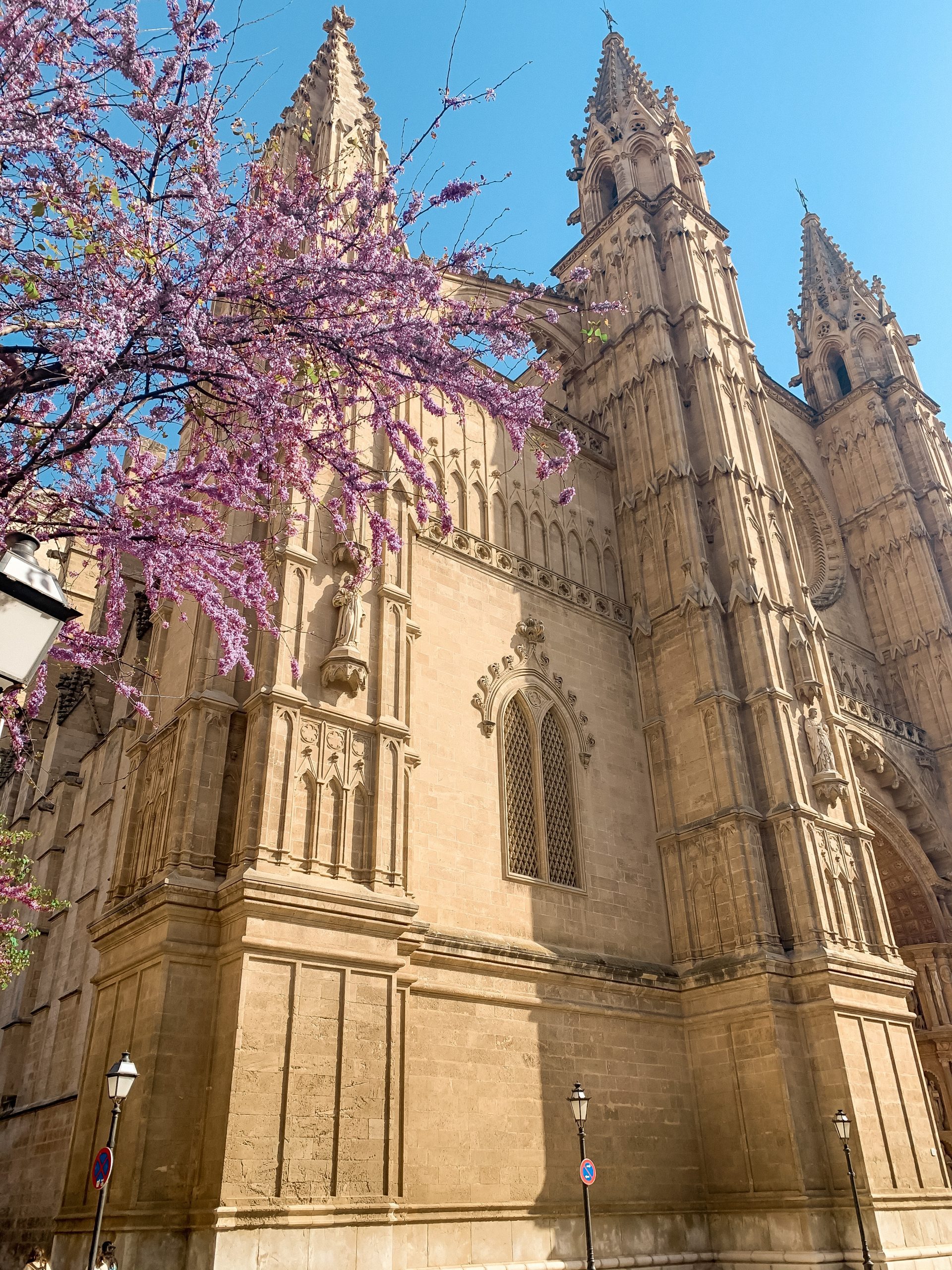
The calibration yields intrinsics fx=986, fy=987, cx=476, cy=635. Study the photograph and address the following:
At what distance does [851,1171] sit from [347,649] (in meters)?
11.2

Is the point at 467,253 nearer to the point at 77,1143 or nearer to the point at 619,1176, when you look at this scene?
the point at 77,1143

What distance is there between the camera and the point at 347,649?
15.0 meters

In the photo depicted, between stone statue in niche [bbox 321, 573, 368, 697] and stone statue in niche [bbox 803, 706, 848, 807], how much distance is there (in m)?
10.0

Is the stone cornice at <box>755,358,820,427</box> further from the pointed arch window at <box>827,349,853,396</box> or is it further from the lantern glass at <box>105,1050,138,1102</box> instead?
the lantern glass at <box>105,1050,138,1102</box>

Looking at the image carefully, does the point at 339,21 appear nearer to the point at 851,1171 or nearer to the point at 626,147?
the point at 626,147

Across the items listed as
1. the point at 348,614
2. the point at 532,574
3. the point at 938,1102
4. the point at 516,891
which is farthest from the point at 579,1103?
the point at 938,1102

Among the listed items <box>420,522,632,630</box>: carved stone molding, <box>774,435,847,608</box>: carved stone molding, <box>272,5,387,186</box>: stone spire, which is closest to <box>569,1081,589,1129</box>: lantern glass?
<box>420,522,632,630</box>: carved stone molding

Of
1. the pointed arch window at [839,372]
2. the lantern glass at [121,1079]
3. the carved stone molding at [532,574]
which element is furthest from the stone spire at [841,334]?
the lantern glass at [121,1079]

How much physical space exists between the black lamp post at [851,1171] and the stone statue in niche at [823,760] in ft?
19.7

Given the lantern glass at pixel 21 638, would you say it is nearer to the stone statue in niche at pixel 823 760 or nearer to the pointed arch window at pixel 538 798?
the pointed arch window at pixel 538 798

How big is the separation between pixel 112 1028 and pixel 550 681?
1049 cm

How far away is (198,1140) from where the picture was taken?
11742mm

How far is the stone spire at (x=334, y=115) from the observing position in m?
20.9

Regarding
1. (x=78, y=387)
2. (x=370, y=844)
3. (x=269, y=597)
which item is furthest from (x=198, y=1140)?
(x=78, y=387)
